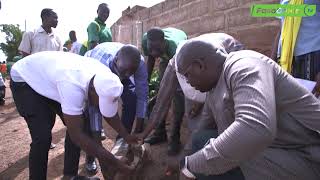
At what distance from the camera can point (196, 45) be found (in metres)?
1.81


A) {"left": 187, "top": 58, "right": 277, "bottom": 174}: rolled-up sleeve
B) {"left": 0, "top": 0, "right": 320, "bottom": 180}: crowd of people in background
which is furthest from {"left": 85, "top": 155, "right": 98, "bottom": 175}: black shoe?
{"left": 187, "top": 58, "right": 277, "bottom": 174}: rolled-up sleeve

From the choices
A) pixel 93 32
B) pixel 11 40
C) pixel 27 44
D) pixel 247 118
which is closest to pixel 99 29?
pixel 93 32

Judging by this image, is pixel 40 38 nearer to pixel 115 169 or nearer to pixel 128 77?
pixel 128 77

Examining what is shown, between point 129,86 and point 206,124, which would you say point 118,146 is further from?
point 206,124

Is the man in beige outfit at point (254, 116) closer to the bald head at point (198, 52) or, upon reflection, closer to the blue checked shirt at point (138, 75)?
the bald head at point (198, 52)

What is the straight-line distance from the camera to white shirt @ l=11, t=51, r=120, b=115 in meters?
2.53

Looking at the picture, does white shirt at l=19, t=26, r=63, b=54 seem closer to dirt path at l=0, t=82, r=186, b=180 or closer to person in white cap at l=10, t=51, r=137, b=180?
dirt path at l=0, t=82, r=186, b=180

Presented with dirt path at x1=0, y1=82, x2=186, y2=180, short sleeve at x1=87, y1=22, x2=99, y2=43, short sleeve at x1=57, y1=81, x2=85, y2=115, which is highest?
short sleeve at x1=87, y1=22, x2=99, y2=43

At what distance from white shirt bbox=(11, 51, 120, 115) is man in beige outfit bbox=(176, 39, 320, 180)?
92 cm

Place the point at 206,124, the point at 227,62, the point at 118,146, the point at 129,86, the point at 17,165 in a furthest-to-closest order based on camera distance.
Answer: the point at 17,165, the point at 129,86, the point at 118,146, the point at 206,124, the point at 227,62

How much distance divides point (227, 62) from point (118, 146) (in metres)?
1.95

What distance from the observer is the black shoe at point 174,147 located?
369cm

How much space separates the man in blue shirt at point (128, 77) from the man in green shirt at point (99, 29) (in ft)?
4.62

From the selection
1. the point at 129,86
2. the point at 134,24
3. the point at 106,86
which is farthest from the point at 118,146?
the point at 134,24
